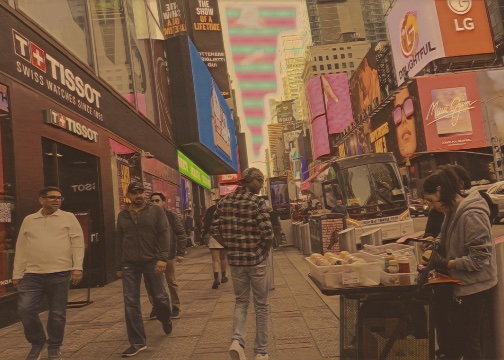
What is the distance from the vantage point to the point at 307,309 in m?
7.54

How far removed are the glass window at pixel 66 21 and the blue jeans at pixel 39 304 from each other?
656 centimetres

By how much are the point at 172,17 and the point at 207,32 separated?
5369mm

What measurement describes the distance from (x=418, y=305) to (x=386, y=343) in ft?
1.26

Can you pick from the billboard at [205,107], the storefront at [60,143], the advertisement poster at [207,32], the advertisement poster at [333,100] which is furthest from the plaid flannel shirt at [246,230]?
the advertisement poster at [333,100]

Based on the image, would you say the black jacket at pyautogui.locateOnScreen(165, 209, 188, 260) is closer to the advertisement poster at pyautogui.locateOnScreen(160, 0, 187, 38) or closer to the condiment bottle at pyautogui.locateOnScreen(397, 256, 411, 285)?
the condiment bottle at pyautogui.locateOnScreen(397, 256, 411, 285)

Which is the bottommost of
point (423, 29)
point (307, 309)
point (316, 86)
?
point (307, 309)

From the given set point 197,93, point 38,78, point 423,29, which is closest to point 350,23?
point 423,29

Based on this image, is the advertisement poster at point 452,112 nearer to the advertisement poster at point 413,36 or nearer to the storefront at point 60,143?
the advertisement poster at point 413,36

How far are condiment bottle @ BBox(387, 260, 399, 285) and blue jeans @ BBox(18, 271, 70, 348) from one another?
3.68 m

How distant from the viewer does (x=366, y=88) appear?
247 ft

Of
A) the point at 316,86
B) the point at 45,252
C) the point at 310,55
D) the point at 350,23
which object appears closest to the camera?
the point at 45,252

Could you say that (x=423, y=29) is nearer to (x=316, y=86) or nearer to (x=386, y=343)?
(x=316, y=86)

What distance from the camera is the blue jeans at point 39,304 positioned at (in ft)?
→ 17.0

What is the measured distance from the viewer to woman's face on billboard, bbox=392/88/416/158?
52.6 metres
